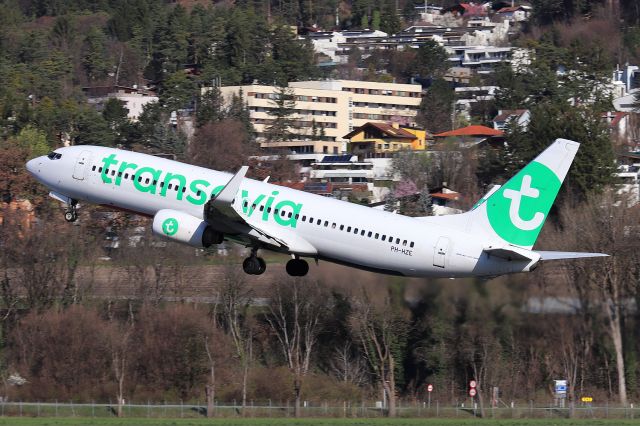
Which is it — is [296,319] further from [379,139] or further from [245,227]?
[379,139]

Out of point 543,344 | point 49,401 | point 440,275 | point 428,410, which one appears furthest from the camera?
point 49,401

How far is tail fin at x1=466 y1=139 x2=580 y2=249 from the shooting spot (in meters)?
55.6

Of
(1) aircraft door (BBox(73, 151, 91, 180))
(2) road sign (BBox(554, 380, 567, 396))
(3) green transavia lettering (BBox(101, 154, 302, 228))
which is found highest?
(1) aircraft door (BBox(73, 151, 91, 180))

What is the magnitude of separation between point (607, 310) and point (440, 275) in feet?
34.9

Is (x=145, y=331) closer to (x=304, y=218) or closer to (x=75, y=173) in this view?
(x=75, y=173)

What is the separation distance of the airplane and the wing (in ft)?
0.14

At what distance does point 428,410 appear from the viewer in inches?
3145

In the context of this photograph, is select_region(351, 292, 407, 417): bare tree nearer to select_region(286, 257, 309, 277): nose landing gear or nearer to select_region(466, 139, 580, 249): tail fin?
select_region(286, 257, 309, 277): nose landing gear

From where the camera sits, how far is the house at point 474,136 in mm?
162875

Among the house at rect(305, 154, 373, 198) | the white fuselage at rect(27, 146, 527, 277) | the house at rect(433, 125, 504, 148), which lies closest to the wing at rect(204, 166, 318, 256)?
the white fuselage at rect(27, 146, 527, 277)

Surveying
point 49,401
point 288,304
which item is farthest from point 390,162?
point 49,401

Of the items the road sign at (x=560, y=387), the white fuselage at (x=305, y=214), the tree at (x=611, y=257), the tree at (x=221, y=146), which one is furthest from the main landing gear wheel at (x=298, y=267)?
the tree at (x=221, y=146)

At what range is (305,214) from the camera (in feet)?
190

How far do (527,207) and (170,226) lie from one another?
49.6 ft
